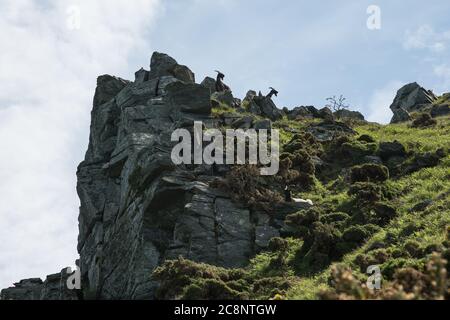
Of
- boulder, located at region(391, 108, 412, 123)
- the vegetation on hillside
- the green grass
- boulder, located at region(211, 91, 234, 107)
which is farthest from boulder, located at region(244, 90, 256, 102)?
boulder, located at region(391, 108, 412, 123)

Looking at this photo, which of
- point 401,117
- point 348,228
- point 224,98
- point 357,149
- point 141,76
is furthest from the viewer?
point 401,117

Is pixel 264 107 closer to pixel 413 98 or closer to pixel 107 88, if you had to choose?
pixel 107 88

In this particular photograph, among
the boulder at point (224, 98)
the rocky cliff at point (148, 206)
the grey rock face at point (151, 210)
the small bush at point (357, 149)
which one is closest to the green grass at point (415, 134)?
the small bush at point (357, 149)

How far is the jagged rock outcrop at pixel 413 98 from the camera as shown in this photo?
8394cm

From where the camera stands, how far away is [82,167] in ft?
174

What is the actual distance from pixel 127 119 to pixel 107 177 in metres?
4.71

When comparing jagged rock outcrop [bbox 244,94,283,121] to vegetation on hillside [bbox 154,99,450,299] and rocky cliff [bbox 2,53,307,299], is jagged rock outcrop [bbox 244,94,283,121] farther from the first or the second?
vegetation on hillside [bbox 154,99,450,299]

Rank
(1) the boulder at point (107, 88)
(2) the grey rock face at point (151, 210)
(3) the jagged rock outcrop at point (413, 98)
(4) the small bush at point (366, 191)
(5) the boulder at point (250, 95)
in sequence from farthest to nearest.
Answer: (3) the jagged rock outcrop at point (413, 98)
(5) the boulder at point (250, 95)
(1) the boulder at point (107, 88)
(4) the small bush at point (366, 191)
(2) the grey rock face at point (151, 210)

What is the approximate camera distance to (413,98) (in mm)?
86562

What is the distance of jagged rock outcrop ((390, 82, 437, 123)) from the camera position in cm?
8394

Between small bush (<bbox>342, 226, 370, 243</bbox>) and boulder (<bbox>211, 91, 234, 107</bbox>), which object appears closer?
small bush (<bbox>342, 226, 370, 243</bbox>)

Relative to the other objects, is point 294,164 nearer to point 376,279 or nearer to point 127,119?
point 127,119

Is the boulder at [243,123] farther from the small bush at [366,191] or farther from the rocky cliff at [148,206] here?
the small bush at [366,191]

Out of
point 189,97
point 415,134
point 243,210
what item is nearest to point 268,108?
point 189,97
